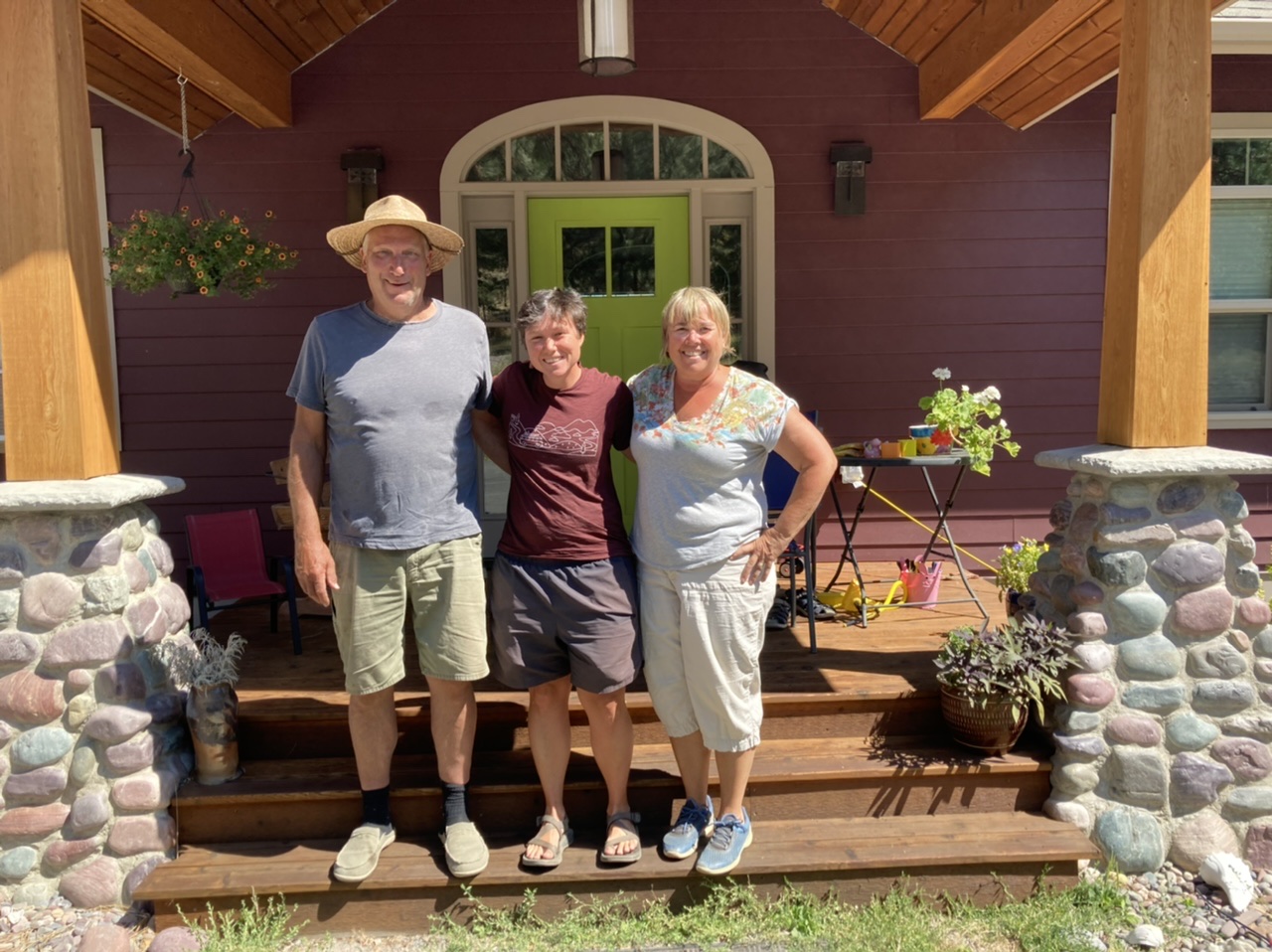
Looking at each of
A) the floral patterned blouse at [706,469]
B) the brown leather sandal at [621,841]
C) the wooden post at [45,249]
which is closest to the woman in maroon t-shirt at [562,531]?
the floral patterned blouse at [706,469]

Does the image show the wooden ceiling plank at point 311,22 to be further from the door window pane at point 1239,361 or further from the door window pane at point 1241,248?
the door window pane at point 1239,361

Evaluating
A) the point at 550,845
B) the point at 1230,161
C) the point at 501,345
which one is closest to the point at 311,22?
the point at 501,345

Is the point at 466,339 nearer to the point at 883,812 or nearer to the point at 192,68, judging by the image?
the point at 883,812

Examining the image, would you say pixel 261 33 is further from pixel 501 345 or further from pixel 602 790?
pixel 602 790

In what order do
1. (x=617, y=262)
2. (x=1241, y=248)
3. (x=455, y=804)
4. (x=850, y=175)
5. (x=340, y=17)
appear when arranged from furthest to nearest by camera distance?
(x=1241, y=248)
(x=617, y=262)
(x=850, y=175)
(x=340, y=17)
(x=455, y=804)

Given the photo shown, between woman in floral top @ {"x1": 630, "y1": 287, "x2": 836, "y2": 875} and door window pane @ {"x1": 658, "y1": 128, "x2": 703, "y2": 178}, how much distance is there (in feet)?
8.61

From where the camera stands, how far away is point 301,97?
4715mm

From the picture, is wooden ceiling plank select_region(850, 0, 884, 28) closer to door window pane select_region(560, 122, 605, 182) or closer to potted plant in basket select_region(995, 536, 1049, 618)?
door window pane select_region(560, 122, 605, 182)

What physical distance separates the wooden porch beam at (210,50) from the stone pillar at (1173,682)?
330 cm

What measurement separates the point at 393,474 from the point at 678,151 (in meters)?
2.99

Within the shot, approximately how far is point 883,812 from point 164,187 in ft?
13.6

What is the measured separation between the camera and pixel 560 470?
2.47 m

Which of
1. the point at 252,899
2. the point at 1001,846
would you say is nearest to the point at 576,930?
the point at 252,899

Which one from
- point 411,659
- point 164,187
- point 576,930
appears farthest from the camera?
point 164,187
